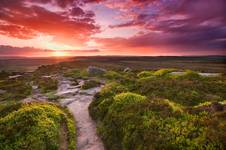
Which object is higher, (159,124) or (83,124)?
(159,124)

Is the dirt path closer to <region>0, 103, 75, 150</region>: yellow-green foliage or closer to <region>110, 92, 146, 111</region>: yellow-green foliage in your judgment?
<region>0, 103, 75, 150</region>: yellow-green foliage

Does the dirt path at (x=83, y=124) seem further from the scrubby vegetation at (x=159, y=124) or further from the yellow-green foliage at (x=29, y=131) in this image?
the yellow-green foliage at (x=29, y=131)

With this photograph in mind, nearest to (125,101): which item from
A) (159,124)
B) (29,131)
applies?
(159,124)

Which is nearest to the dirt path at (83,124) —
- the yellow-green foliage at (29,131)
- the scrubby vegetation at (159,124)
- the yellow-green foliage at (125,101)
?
the scrubby vegetation at (159,124)

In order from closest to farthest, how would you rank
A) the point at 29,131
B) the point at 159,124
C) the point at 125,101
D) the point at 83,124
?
the point at 159,124, the point at 29,131, the point at 125,101, the point at 83,124

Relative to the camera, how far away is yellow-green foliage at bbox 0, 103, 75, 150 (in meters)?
8.70

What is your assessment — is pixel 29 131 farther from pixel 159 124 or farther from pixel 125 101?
pixel 159 124

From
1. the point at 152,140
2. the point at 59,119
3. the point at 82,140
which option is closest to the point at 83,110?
the point at 59,119

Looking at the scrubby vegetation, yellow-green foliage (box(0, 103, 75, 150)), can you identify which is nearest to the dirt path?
the scrubby vegetation

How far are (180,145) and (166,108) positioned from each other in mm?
3195

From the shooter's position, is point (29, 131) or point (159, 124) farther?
point (29, 131)

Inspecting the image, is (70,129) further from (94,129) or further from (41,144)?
(41,144)

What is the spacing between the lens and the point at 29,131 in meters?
9.43

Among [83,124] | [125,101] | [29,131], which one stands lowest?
[83,124]
